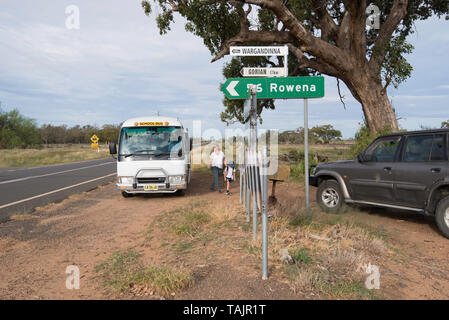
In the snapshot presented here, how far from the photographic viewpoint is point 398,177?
6402mm

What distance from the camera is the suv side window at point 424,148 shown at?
5.96 metres

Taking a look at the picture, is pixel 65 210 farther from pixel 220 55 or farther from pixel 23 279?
pixel 220 55

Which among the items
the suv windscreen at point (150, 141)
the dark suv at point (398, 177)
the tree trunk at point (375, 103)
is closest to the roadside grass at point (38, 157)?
the suv windscreen at point (150, 141)

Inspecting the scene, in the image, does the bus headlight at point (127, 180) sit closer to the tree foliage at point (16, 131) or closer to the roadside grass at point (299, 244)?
the roadside grass at point (299, 244)

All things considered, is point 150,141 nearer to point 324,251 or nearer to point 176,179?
point 176,179

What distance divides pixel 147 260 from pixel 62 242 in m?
2.10

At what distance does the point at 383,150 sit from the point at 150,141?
6.76 metres

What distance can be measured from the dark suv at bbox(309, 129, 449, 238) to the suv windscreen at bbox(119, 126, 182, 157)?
4.75m

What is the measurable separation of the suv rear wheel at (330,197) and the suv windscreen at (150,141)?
4597 millimetres

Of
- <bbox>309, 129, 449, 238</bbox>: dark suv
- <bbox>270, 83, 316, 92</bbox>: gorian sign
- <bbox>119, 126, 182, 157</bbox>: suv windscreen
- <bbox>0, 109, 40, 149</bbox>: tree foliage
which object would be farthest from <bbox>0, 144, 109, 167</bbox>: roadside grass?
<bbox>309, 129, 449, 238</bbox>: dark suv

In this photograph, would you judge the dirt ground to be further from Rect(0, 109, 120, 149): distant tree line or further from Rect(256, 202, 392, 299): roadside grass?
Rect(0, 109, 120, 149): distant tree line

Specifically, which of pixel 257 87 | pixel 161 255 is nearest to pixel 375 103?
pixel 257 87
